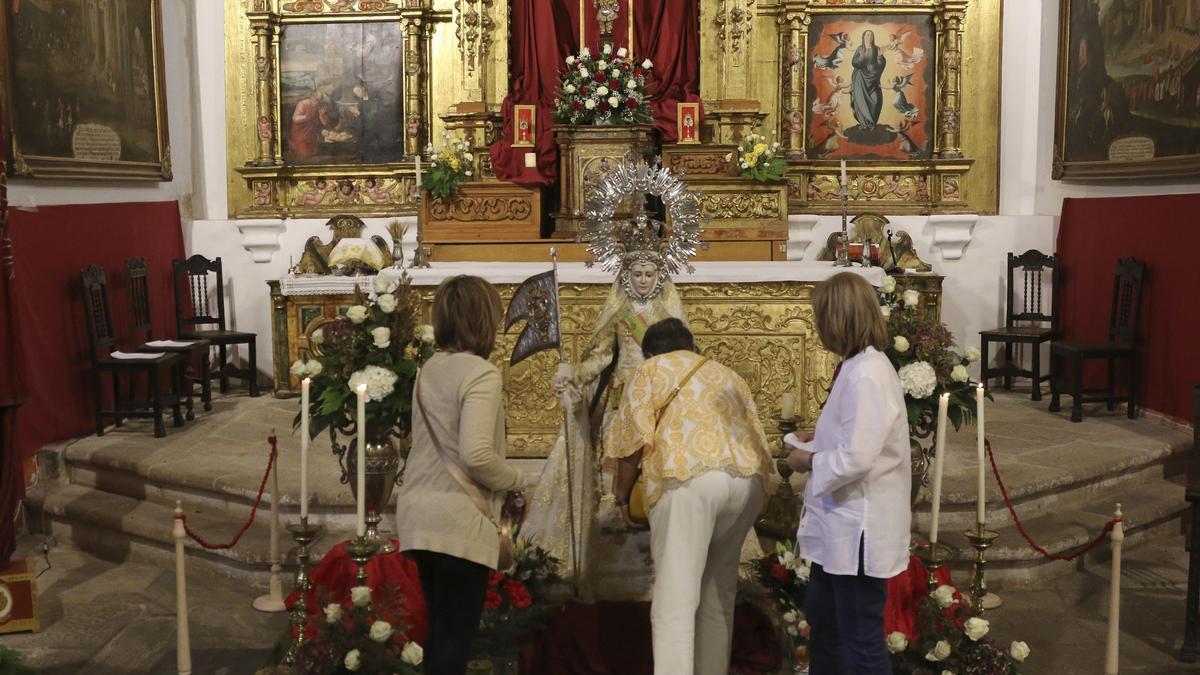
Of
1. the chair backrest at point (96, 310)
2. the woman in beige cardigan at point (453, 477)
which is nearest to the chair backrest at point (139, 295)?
the chair backrest at point (96, 310)

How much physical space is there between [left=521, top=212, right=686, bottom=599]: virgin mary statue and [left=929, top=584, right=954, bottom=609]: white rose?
140 cm

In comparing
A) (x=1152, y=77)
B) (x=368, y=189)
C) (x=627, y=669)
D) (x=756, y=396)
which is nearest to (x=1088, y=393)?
(x=1152, y=77)

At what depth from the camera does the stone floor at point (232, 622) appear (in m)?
5.40

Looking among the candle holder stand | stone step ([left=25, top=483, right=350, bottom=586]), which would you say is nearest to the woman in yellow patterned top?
the candle holder stand

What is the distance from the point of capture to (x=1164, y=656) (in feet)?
17.9

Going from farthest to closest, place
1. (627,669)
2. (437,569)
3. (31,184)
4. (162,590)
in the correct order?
(31,184) → (162,590) → (627,669) → (437,569)

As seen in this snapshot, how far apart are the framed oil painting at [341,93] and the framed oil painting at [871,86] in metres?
3.94

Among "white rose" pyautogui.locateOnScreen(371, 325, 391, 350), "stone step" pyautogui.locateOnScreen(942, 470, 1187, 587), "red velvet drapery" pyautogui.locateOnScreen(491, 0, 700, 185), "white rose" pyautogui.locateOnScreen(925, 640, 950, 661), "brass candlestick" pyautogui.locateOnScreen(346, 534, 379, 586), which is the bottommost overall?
"stone step" pyautogui.locateOnScreen(942, 470, 1187, 587)

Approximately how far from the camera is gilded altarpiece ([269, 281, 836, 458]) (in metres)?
7.68

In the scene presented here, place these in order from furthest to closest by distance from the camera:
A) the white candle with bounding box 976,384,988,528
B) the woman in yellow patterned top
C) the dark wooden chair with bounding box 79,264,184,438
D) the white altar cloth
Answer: the dark wooden chair with bounding box 79,264,184,438 < the white altar cloth < the white candle with bounding box 976,384,988,528 < the woman in yellow patterned top

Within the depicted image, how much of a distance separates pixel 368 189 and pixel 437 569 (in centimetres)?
807

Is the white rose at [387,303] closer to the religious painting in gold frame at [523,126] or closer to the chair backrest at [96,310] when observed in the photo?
the chair backrest at [96,310]

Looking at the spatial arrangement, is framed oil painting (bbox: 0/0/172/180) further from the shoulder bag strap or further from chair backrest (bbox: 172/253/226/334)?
the shoulder bag strap

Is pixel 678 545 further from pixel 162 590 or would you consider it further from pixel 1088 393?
pixel 1088 393
